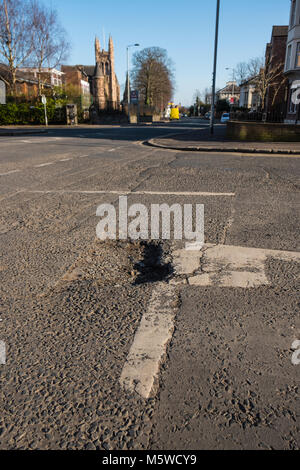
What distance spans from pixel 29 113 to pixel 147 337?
40459mm

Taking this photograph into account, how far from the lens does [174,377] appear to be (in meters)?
1.76

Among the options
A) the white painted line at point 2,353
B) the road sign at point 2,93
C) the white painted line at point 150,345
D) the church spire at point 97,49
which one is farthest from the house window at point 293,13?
the church spire at point 97,49

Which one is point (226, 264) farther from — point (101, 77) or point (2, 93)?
point (101, 77)

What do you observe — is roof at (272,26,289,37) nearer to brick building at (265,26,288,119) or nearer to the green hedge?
brick building at (265,26,288,119)

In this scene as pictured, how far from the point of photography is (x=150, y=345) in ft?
6.55

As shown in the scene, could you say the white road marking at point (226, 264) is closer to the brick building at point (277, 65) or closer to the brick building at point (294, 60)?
the brick building at point (294, 60)

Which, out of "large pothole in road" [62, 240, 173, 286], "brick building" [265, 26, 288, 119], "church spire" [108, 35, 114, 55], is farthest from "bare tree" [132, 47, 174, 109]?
"large pothole in road" [62, 240, 173, 286]

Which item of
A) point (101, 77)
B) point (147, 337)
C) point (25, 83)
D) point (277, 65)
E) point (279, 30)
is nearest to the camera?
point (147, 337)

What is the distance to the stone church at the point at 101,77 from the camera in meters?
56.2

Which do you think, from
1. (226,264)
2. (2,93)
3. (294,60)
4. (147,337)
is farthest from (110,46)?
(147,337)

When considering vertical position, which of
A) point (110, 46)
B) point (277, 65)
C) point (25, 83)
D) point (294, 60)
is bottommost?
point (294, 60)

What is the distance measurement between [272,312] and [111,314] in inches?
40.7
